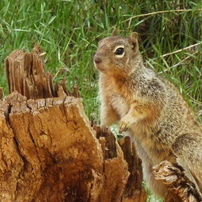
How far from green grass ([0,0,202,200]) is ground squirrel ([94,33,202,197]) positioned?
1.22m

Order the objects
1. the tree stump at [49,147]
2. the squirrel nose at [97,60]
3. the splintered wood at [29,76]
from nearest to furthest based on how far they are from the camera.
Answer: the tree stump at [49,147] < the splintered wood at [29,76] < the squirrel nose at [97,60]

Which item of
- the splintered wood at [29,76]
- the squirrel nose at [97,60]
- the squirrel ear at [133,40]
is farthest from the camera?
the squirrel ear at [133,40]

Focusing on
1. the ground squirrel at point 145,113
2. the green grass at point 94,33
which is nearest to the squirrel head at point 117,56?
the ground squirrel at point 145,113

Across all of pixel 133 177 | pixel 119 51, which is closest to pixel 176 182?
pixel 133 177

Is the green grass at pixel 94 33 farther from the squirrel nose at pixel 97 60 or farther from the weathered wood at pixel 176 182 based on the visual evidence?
the weathered wood at pixel 176 182

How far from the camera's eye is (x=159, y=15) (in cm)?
732

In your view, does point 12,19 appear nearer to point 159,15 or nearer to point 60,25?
point 60,25

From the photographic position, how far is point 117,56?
14.8 ft

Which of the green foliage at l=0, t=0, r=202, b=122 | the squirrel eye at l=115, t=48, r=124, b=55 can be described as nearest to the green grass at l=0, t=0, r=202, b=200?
the green foliage at l=0, t=0, r=202, b=122

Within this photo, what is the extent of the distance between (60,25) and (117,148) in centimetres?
334

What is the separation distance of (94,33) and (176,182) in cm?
336

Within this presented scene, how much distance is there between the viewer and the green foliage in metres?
→ 6.36

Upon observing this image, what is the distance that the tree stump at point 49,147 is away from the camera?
3365 millimetres

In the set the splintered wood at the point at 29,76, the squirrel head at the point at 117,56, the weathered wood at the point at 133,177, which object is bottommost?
the weathered wood at the point at 133,177
